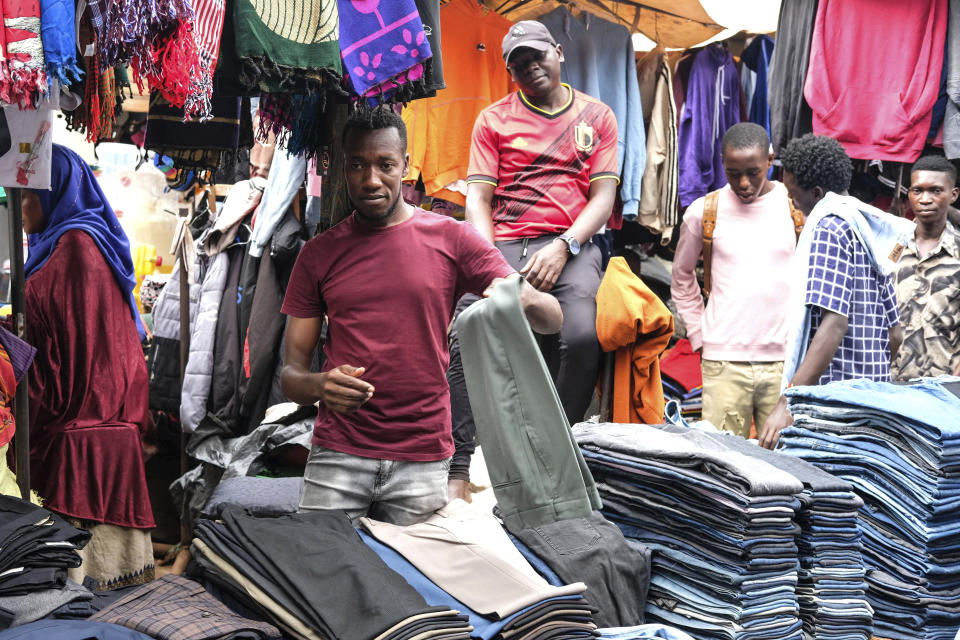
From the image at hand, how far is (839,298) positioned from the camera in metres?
3.33

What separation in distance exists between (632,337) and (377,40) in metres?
1.88

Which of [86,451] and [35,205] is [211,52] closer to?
[35,205]

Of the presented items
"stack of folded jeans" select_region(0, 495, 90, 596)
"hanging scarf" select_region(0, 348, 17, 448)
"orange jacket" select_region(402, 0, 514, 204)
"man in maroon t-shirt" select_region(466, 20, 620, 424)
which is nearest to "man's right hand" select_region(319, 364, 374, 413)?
"stack of folded jeans" select_region(0, 495, 90, 596)

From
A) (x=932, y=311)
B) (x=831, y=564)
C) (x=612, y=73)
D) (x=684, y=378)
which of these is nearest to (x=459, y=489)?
(x=831, y=564)

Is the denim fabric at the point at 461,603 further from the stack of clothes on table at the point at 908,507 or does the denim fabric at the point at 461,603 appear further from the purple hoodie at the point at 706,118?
the purple hoodie at the point at 706,118

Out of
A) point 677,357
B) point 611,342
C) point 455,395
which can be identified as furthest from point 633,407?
point 677,357

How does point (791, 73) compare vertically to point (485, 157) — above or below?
above

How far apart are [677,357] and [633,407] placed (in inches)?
57.4

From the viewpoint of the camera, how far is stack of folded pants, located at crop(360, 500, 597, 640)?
1775 millimetres

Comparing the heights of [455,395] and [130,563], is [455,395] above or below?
above

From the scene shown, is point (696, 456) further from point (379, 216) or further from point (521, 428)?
point (379, 216)

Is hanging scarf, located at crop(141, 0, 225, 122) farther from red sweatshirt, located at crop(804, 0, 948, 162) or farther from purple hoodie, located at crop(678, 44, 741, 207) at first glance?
red sweatshirt, located at crop(804, 0, 948, 162)

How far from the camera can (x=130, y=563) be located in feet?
13.3

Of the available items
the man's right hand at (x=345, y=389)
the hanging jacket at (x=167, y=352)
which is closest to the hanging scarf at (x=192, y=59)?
the man's right hand at (x=345, y=389)
